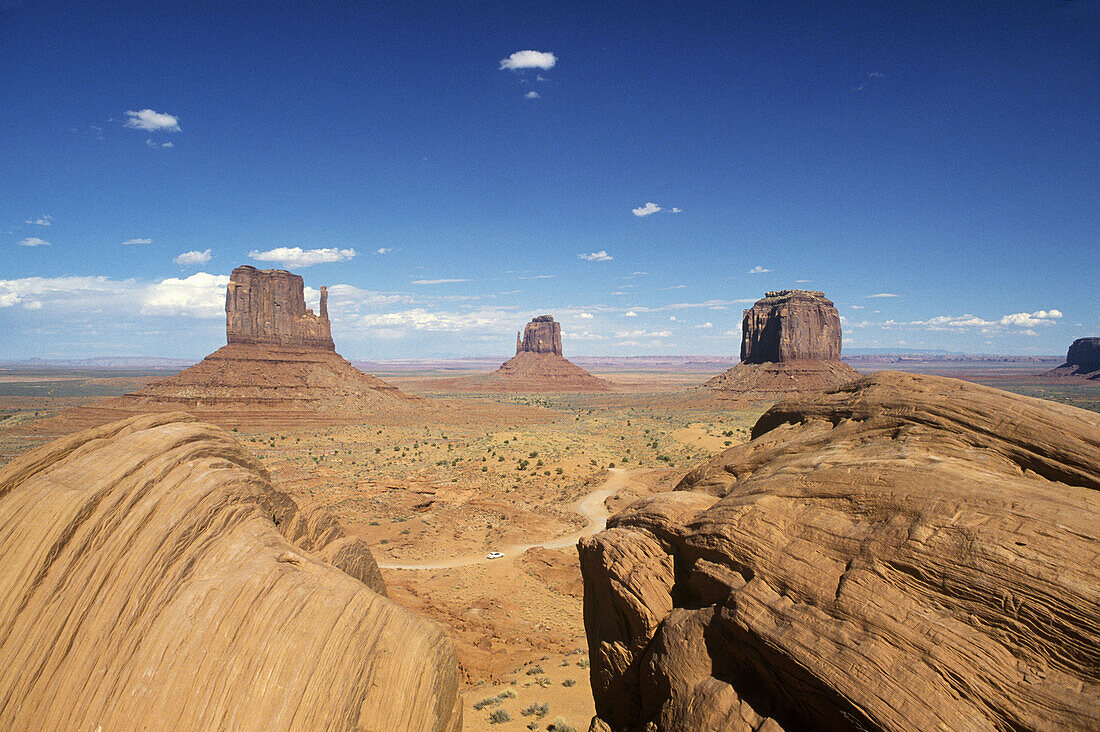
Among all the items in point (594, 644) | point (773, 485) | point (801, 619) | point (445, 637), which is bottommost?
point (594, 644)

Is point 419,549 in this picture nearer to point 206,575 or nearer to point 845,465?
point 206,575

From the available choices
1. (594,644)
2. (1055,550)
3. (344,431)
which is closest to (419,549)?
(594,644)

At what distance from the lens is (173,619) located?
5.34 m

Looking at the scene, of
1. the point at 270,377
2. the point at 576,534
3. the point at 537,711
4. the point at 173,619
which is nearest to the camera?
the point at 173,619

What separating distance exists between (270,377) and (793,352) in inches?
3585

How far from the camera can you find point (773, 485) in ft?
22.5

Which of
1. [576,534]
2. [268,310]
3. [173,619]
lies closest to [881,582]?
[173,619]

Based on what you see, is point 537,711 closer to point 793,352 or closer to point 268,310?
point 268,310

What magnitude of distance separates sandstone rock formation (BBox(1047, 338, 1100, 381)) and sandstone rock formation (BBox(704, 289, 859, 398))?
316ft

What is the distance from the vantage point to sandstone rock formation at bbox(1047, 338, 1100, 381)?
482 ft

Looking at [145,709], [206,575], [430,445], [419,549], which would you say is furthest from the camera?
[430,445]

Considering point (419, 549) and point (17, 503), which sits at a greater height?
point (17, 503)

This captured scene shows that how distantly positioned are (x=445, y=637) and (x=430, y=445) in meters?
46.4

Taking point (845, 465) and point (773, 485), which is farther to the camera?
point (773, 485)
